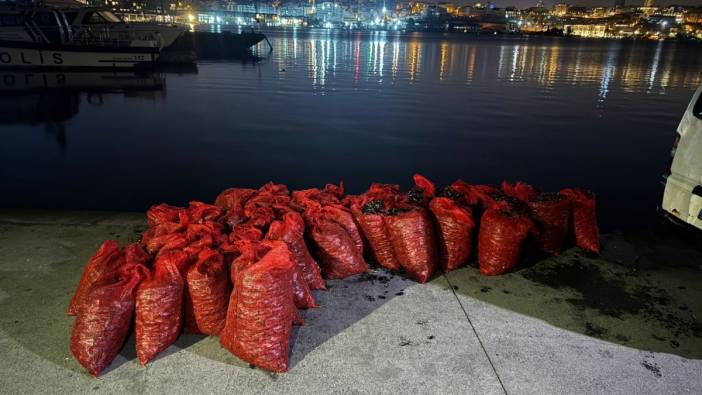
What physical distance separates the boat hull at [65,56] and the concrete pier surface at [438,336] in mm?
22592

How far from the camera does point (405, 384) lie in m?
2.51

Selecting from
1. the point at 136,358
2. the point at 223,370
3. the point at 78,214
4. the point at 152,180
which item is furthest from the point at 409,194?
the point at 152,180

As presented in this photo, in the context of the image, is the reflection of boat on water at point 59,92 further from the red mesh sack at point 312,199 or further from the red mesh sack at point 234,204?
the red mesh sack at point 312,199

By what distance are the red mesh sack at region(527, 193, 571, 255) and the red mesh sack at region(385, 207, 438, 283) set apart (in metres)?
1.12

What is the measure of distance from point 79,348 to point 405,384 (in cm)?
187

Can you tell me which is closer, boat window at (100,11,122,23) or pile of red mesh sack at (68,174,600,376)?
pile of red mesh sack at (68,174,600,376)

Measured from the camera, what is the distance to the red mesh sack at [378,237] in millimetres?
3682

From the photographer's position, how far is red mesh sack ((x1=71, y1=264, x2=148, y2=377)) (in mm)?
2516

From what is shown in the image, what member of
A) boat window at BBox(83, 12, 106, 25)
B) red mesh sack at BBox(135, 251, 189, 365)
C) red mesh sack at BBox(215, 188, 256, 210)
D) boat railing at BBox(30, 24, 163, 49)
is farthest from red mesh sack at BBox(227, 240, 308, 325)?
boat window at BBox(83, 12, 106, 25)

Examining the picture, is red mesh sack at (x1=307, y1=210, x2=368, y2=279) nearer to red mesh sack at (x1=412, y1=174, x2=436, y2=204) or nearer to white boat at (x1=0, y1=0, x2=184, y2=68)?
red mesh sack at (x1=412, y1=174, x2=436, y2=204)

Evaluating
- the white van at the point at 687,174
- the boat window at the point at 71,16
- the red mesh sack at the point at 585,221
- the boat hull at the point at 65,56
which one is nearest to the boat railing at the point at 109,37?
the boat window at the point at 71,16

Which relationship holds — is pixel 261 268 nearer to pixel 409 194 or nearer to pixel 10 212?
pixel 409 194

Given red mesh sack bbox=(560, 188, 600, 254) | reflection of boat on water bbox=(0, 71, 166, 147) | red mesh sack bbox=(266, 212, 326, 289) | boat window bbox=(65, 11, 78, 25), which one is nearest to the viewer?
red mesh sack bbox=(266, 212, 326, 289)

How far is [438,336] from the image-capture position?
2904 mm
